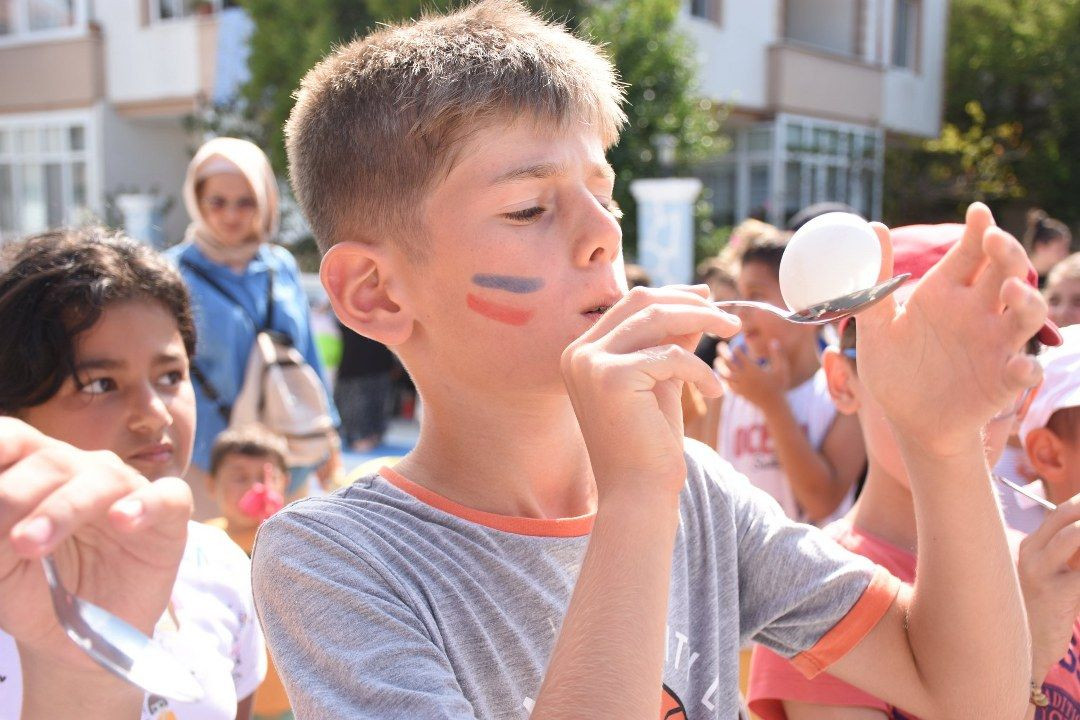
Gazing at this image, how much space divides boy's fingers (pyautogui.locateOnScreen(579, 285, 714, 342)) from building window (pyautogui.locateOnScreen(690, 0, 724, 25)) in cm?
1621

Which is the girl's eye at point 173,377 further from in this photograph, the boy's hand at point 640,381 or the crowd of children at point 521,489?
the boy's hand at point 640,381

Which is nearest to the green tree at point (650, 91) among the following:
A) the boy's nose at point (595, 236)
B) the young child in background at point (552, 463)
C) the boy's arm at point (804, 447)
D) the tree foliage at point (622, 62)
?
the tree foliage at point (622, 62)

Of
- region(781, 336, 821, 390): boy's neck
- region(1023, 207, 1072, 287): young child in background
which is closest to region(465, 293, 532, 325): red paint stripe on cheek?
region(781, 336, 821, 390): boy's neck

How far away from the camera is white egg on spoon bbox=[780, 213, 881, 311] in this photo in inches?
48.4

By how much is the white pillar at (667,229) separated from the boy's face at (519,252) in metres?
8.94

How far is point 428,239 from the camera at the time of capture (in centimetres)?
137

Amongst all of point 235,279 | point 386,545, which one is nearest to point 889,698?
point 386,545

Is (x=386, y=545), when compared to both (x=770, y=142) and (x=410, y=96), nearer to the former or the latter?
(x=410, y=96)

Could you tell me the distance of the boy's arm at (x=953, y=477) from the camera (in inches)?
45.8

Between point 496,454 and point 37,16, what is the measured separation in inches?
772

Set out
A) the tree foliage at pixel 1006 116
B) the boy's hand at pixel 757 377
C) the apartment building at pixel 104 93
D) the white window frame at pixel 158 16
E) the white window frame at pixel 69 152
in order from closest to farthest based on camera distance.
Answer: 1. the boy's hand at pixel 757 377
2. the apartment building at pixel 104 93
3. the white window frame at pixel 158 16
4. the white window frame at pixel 69 152
5. the tree foliage at pixel 1006 116

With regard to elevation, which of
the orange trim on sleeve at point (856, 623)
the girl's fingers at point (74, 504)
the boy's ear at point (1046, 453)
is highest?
the girl's fingers at point (74, 504)

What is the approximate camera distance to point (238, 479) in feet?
12.4

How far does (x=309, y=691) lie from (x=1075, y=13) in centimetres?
2415
